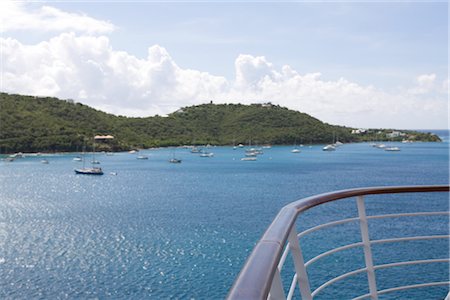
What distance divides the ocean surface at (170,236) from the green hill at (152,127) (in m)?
33.0

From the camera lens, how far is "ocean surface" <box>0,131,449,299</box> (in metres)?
14.3

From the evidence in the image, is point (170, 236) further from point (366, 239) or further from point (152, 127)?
point (152, 127)

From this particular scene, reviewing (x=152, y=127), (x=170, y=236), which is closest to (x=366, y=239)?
(x=170, y=236)

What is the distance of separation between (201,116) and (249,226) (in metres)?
91.5

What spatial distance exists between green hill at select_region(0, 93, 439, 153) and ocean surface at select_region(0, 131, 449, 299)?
1297 inches

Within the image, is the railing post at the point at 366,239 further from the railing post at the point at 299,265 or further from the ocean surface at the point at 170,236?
the ocean surface at the point at 170,236

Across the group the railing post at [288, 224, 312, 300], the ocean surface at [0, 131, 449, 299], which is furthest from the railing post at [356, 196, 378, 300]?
the ocean surface at [0, 131, 449, 299]

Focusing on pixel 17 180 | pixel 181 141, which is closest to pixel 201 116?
pixel 181 141

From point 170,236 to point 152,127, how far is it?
82947 mm

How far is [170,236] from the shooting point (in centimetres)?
2069

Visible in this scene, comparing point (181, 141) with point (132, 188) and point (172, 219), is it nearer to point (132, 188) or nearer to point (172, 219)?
Result: point (132, 188)

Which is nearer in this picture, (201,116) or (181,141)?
(181,141)

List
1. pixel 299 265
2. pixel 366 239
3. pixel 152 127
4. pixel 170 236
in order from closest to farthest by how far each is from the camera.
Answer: pixel 299 265 < pixel 366 239 < pixel 170 236 < pixel 152 127

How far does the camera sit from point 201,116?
11306cm
